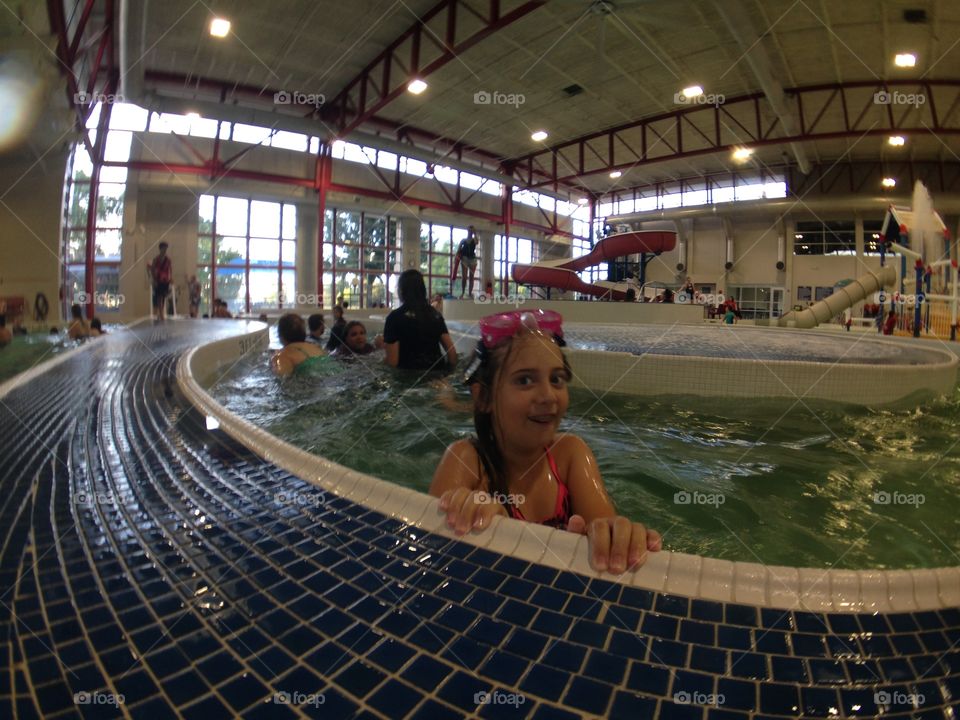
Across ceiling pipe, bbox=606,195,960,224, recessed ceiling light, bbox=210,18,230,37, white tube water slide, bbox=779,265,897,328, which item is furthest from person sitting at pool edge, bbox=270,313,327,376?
ceiling pipe, bbox=606,195,960,224

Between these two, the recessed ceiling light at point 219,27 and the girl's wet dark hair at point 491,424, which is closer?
the girl's wet dark hair at point 491,424

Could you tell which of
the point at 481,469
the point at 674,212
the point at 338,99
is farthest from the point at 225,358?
the point at 674,212

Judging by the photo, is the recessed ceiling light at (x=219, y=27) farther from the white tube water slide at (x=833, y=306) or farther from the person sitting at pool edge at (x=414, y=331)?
the white tube water slide at (x=833, y=306)

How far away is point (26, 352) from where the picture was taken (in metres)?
3.71

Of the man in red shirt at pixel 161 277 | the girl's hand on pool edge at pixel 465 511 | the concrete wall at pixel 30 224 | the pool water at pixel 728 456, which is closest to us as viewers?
A: the girl's hand on pool edge at pixel 465 511

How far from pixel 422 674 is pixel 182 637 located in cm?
36

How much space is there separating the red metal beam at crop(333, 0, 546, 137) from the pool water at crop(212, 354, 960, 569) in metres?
6.19

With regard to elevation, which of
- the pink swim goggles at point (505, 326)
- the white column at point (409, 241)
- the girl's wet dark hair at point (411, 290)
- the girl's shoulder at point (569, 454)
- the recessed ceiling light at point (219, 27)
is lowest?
the girl's shoulder at point (569, 454)

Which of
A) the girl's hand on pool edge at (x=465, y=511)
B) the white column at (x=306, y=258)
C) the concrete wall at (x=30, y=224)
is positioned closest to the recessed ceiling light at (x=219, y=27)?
the concrete wall at (x=30, y=224)

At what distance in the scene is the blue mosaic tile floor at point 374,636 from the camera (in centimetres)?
58

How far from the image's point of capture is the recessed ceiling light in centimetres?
788

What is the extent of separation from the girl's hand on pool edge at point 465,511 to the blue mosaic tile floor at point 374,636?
0.05m

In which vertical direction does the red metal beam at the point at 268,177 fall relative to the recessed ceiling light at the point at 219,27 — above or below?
below

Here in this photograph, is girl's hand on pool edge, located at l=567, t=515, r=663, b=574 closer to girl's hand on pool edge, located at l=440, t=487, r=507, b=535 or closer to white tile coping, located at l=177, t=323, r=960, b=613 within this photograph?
white tile coping, located at l=177, t=323, r=960, b=613
